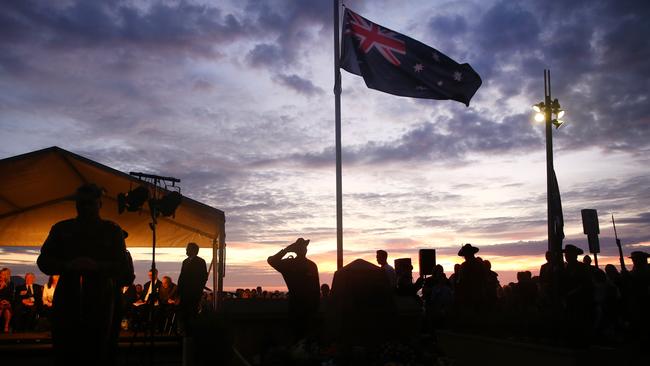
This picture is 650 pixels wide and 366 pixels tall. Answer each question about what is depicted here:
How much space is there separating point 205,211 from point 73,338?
429 inches

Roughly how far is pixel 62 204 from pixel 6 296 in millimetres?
2949

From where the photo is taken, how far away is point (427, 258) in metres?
13.2

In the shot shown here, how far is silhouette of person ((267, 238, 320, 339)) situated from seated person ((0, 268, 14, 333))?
1030 cm

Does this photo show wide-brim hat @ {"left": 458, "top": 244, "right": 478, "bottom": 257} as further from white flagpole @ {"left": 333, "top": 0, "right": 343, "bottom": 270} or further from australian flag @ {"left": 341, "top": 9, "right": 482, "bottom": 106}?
australian flag @ {"left": 341, "top": 9, "right": 482, "bottom": 106}

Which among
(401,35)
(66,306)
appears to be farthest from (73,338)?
(401,35)

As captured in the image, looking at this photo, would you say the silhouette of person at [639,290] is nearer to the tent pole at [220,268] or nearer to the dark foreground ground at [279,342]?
the dark foreground ground at [279,342]

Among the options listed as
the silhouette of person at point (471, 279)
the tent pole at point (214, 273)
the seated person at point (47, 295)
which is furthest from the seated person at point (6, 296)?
the silhouette of person at point (471, 279)

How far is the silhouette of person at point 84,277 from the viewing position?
374 centimetres

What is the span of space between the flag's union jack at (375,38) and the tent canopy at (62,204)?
610 cm

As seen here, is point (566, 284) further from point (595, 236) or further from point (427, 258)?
point (595, 236)

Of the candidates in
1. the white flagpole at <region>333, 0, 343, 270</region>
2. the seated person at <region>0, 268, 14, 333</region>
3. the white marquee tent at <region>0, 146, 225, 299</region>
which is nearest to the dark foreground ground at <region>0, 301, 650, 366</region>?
the white flagpole at <region>333, 0, 343, 270</region>

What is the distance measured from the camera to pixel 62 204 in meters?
16.1

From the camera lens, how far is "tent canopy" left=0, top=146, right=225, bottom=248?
1337 cm

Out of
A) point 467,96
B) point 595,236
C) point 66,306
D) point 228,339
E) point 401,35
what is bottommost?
point 228,339
